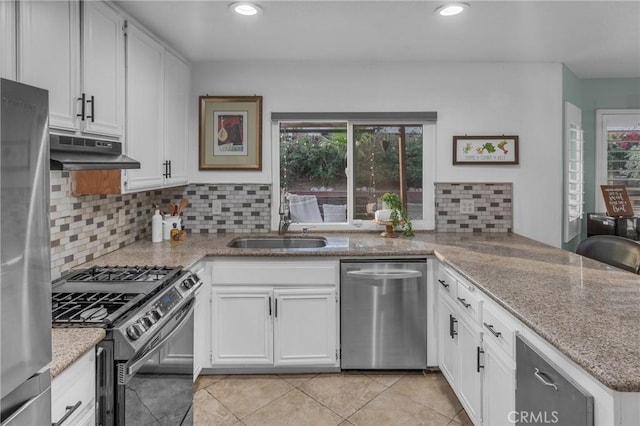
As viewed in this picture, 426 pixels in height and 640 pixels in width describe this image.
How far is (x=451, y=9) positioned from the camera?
7.68 feet

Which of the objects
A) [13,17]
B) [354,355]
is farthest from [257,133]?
[13,17]

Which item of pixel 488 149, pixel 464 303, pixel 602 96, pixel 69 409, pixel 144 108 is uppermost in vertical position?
pixel 602 96

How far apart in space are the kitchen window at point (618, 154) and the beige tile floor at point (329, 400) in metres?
2.70

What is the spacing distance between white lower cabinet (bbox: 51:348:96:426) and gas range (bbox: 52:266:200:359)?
11cm

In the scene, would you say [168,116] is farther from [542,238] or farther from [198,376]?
[542,238]

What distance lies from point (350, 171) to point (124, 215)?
1789mm

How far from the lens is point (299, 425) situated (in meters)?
2.31

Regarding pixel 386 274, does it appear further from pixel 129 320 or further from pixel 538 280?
pixel 129 320

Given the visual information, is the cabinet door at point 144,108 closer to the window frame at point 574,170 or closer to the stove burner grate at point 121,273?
the stove burner grate at point 121,273

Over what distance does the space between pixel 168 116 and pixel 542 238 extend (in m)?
3.11

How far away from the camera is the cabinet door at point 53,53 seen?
4.85 ft

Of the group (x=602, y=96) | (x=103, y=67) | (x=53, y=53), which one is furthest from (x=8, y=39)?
(x=602, y=96)

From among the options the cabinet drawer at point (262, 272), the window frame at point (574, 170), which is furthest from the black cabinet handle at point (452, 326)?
the window frame at point (574, 170)

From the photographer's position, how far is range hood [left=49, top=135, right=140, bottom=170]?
1531 mm
